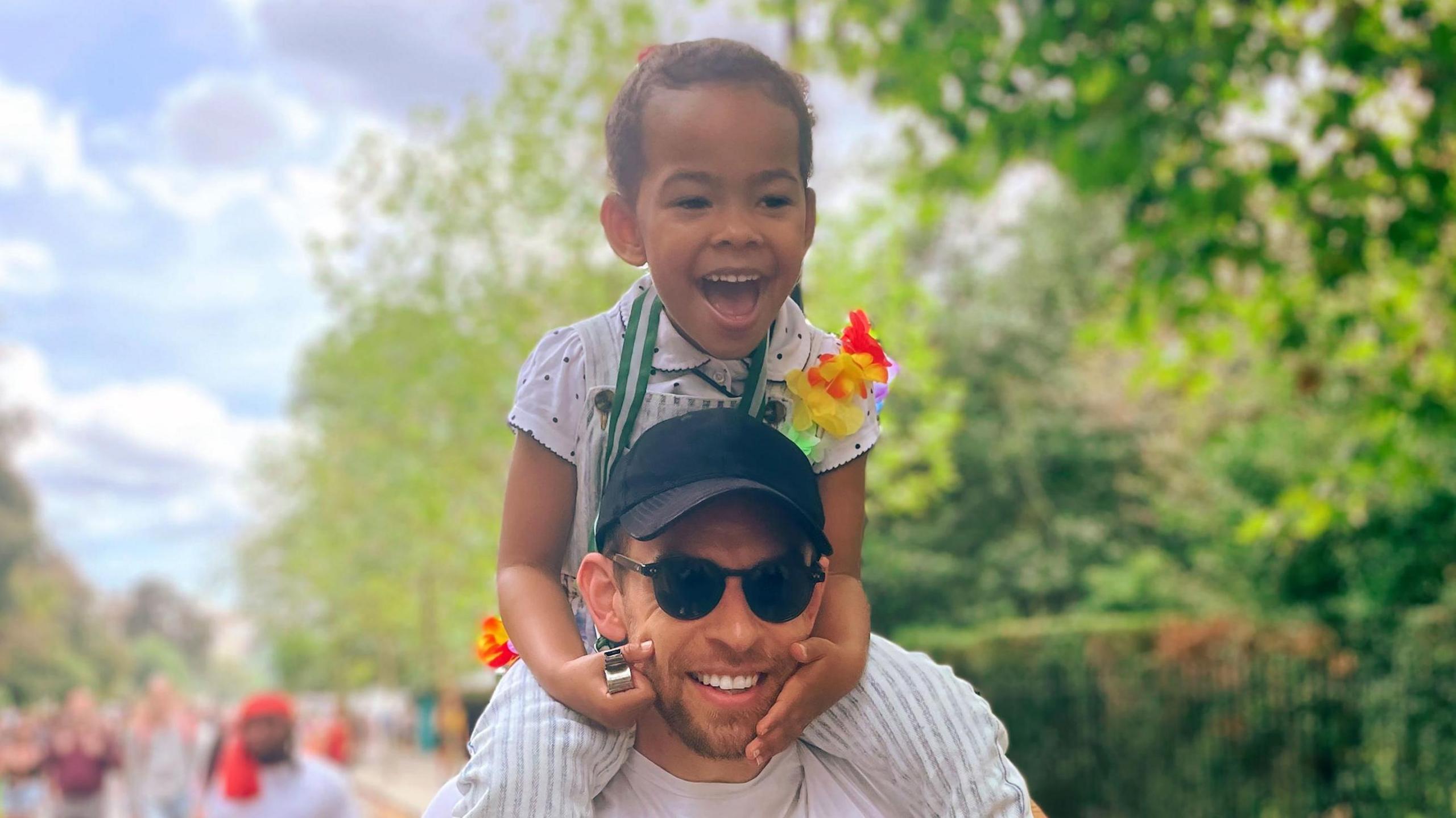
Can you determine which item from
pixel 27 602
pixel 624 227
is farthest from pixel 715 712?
pixel 27 602

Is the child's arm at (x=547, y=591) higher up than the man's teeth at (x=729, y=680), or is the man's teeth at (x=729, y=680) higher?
the child's arm at (x=547, y=591)

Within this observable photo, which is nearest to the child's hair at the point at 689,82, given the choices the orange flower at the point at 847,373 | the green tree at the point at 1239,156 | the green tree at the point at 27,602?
the orange flower at the point at 847,373

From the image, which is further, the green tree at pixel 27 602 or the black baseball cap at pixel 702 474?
the green tree at pixel 27 602

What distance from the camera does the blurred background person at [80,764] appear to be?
12.5 meters

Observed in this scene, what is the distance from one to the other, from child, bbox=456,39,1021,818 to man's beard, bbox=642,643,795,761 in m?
0.03

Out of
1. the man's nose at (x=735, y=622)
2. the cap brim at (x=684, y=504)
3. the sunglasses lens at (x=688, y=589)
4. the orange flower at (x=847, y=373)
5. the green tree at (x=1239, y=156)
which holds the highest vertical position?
the green tree at (x=1239, y=156)

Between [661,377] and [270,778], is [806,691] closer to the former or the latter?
[661,377]

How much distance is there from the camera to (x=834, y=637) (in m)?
2.41

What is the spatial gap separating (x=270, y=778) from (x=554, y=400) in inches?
233

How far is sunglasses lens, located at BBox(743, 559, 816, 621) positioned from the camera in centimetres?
229

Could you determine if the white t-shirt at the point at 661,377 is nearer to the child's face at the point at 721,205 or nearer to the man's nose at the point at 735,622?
the child's face at the point at 721,205

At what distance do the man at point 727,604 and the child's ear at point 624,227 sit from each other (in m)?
0.29

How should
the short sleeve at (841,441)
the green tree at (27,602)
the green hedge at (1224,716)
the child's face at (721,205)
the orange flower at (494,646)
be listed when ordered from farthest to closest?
A: the green tree at (27,602) < the green hedge at (1224,716) < the orange flower at (494,646) < the short sleeve at (841,441) < the child's face at (721,205)

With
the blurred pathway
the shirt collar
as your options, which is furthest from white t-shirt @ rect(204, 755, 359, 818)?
the blurred pathway
